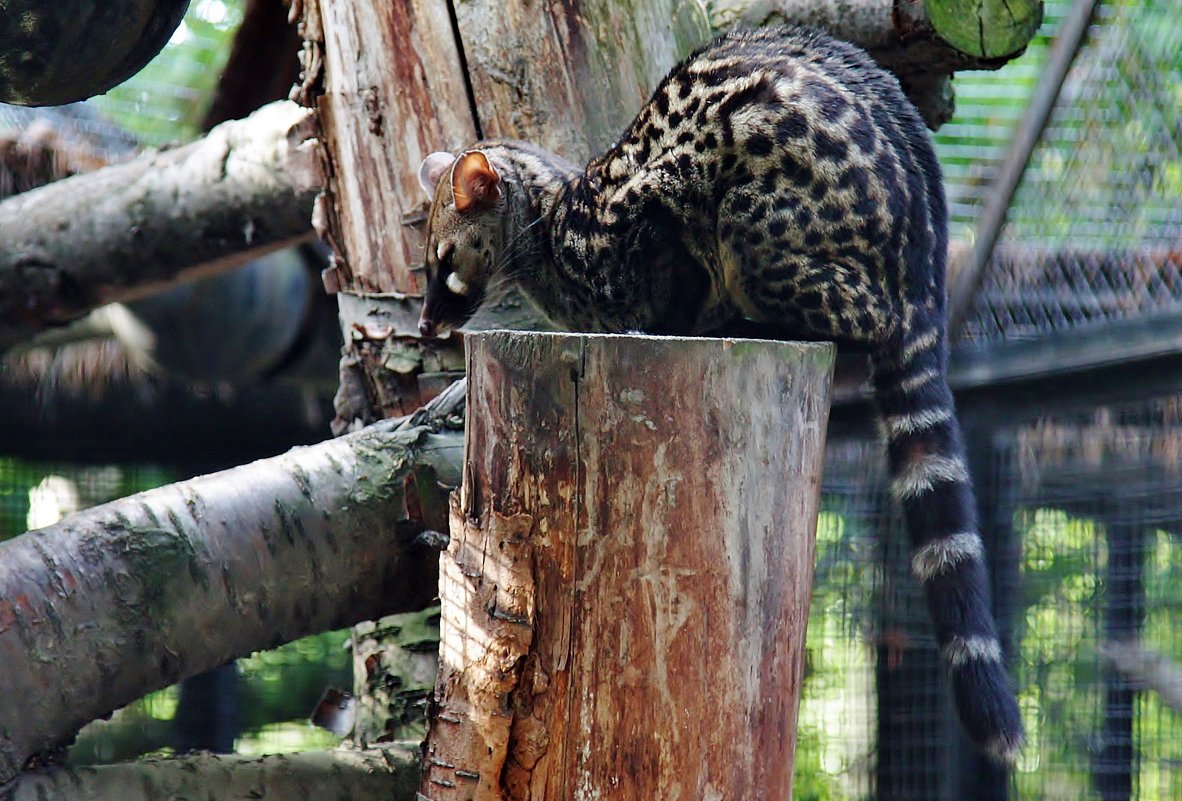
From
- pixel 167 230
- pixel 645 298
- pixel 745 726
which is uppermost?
pixel 167 230

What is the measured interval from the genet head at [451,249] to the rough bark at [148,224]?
45.3 inches

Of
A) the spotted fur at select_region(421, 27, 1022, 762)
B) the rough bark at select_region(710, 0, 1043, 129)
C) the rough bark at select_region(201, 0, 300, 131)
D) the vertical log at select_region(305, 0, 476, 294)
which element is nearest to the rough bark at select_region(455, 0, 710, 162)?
the vertical log at select_region(305, 0, 476, 294)

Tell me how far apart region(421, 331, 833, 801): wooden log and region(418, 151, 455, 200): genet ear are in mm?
1312

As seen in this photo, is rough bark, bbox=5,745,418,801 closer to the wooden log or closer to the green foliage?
the wooden log

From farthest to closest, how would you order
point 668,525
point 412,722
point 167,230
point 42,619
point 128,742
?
point 128,742
point 167,230
point 412,722
point 42,619
point 668,525

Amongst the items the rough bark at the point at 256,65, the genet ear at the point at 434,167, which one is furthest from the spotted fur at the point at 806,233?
the rough bark at the point at 256,65

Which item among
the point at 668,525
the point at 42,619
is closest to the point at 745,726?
the point at 668,525

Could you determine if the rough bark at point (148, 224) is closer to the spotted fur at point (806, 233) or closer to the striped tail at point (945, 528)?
the spotted fur at point (806, 233)

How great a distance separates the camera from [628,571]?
6.88ft

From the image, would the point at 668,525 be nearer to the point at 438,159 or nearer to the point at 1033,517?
the point at 438,159

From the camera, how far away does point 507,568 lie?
2.14 metres

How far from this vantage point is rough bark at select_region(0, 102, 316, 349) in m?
4.45

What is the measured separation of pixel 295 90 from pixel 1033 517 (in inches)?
104

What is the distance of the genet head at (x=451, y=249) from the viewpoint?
331 cm
